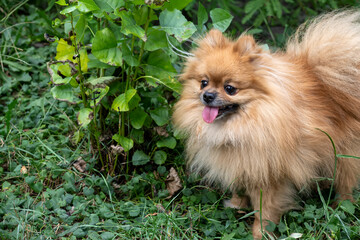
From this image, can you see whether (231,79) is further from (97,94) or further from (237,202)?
(237,202)

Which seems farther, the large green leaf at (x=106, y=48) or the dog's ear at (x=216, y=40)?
the dog's ear at (x=216, y=40)

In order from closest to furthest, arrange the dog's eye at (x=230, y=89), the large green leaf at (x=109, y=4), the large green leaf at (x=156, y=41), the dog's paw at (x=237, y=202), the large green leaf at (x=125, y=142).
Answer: the large green leaf at (x=109, y=4) → the dog's eye at (x=230, y=89) → the large green leaf at (x=156, y=41) → the large green leaf at (x=125, y=142) → the dog's paw at (x=237, y=202)

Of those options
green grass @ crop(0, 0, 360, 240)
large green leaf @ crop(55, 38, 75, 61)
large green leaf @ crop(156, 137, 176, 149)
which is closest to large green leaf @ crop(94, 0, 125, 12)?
large green leaf @ crop(55, 38, 75, 61)

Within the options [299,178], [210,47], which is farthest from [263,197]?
[210,47]

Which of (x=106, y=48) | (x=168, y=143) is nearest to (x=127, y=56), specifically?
(x=106, y=48)

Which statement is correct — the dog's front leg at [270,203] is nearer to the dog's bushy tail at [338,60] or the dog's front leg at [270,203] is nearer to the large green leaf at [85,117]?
the dog's bushy tail at [338,60]

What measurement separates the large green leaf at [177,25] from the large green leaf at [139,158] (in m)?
1.23

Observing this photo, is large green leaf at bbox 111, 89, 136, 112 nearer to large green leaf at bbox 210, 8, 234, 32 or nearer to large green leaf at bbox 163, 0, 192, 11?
large green leaf at bbox 163, 0, 192, 11

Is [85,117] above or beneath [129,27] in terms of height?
beneath

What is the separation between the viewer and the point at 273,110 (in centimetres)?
294

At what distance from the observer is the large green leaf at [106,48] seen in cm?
296

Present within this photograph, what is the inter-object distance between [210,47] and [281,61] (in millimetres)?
540

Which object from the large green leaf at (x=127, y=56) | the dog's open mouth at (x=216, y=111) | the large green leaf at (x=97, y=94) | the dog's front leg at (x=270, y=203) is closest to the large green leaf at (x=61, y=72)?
the large green leaf at (x=97, y=94)

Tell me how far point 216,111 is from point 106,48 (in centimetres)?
91
